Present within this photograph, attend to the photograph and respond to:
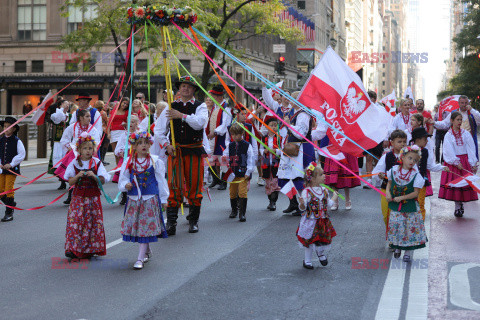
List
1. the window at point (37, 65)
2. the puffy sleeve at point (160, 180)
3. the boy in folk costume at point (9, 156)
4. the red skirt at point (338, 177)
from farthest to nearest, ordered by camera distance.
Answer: the window at point (37, 65), the red skirt at point (338, 177), the boy in folk costume at point (9, 156), the puffy sleeve at point (160, 180)

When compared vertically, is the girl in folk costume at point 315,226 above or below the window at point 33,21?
below

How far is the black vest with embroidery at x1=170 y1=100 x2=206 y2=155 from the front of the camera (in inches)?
352

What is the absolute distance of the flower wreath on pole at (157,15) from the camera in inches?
350

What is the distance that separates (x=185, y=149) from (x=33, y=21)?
141 ft

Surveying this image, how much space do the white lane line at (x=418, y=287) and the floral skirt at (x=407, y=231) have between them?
22 centimetres

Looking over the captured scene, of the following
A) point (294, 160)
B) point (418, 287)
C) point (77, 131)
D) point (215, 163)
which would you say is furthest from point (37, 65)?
point (418, 287)

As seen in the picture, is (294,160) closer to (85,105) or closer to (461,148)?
(461,148)

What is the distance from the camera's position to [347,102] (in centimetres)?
841

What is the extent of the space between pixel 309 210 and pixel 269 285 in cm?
111

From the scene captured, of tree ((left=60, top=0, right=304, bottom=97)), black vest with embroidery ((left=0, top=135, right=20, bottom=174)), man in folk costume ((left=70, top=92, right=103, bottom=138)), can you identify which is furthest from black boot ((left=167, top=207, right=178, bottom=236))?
tree ((left=60, top=0, right=304, bottom=97))

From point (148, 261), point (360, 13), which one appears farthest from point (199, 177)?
point (360, 13)

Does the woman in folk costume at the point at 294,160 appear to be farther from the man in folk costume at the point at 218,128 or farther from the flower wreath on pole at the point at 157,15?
the flower wreath on pole at the point at 157,15

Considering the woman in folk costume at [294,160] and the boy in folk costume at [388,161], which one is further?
the woman in folk costume at [294,160]

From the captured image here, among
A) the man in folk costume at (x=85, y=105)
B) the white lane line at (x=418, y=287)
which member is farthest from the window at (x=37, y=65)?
the white lane line at (x=418, y=287)
